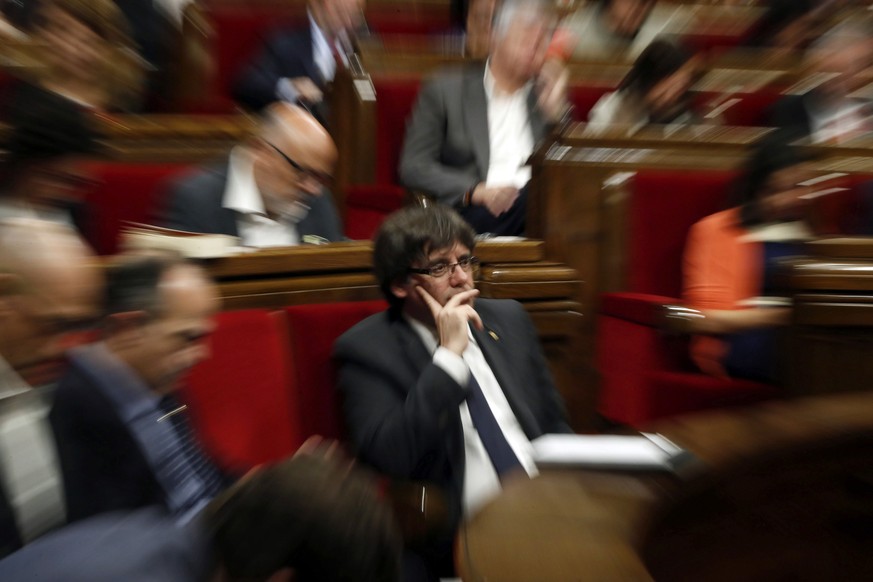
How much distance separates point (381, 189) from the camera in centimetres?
89

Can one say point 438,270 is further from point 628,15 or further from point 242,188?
point 628,15

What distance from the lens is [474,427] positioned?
0.48 m

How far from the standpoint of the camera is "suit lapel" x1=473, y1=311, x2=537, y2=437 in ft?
1.67

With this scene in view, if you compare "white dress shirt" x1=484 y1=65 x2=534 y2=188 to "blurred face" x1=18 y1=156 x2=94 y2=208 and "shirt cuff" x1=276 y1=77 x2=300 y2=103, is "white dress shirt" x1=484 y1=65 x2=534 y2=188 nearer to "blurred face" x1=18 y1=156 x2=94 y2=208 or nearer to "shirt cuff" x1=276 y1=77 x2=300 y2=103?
"shirt cuff" x1=276 y1=77 x2=300 y2=103

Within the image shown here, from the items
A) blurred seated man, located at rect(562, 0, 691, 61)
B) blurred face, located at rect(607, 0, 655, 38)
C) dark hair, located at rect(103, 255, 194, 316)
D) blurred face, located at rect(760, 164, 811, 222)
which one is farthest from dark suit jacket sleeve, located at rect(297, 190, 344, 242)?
blurred face, located at rect(607, 0, 655, 38)

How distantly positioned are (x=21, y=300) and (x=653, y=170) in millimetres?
640

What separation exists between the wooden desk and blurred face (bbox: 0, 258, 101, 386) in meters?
0.24

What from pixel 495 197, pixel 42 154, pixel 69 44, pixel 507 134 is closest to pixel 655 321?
pixel 495 197

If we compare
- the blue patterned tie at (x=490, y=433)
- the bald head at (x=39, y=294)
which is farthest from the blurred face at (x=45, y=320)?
the blue patterned tie at (x=490, y=433)

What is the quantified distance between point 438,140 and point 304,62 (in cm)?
25

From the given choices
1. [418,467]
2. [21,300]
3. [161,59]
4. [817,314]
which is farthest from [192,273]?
[161,59]

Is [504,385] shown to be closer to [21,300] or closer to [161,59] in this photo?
[21,300]

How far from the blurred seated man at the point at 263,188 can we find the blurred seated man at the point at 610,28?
2.01ft

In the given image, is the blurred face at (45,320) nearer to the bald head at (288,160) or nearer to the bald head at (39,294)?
the bald head at (39,294)
